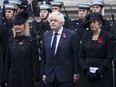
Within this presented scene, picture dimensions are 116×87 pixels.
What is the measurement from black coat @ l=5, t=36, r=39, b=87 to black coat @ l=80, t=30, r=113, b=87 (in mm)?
905

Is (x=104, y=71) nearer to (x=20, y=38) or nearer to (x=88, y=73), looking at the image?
(x=88, y=73)

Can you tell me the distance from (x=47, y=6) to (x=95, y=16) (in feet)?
9.00

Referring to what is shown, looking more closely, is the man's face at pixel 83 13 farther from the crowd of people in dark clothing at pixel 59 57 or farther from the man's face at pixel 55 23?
the man's face at pixel 55 23

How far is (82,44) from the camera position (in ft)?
32.4

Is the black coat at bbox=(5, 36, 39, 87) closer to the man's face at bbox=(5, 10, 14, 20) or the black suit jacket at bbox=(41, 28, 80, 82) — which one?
the black suit jacket at bbox=(41, 28, 80, 82)

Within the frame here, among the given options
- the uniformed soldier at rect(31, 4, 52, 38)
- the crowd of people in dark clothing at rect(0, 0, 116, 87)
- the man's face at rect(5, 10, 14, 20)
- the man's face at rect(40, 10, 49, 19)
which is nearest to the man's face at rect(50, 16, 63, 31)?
the crowd of people in dark clothing at rect(0, 0, 116, 87)

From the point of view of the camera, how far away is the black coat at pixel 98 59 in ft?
31.4

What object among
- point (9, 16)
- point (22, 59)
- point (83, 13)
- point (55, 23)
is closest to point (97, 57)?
point (55, 23)

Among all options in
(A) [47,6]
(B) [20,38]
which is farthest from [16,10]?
(B) [20,38]

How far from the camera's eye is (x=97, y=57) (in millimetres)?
9664

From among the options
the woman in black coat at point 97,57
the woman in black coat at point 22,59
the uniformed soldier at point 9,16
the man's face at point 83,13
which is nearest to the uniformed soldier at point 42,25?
the uniformed soldier at point 9,16

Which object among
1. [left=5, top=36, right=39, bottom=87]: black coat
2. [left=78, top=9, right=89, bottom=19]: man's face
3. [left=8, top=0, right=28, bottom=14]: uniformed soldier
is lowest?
[left=5, top=36, right=39, bottom=87]: black coat

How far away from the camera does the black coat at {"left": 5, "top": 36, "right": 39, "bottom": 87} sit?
378 inches

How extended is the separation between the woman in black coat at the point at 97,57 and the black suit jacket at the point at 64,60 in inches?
14.9
